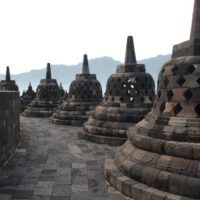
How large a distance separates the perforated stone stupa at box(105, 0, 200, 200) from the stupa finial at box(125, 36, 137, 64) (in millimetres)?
5912

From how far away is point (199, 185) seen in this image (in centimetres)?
562

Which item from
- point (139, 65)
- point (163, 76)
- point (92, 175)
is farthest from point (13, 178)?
point (139, 65)

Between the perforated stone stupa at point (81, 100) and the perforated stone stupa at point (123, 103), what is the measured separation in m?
4.34

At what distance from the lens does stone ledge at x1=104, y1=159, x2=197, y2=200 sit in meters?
5.83

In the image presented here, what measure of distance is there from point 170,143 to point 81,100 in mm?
12072

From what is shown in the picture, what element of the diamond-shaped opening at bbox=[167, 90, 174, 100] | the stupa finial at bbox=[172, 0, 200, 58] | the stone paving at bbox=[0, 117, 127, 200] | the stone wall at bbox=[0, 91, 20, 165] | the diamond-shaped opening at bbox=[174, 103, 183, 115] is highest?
the stupa finial at bbox=[172, 0, 200, 58]

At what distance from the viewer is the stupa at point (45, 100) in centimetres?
2345

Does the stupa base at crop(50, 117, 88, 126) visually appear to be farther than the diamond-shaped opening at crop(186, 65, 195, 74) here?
Yes

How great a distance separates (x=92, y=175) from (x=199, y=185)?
302 cm

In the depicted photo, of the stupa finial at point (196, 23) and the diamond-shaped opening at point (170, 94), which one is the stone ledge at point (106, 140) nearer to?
the diamond-shaped opening at point (170, 94)

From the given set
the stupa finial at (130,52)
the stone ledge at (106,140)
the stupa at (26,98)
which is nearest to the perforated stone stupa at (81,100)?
the stone ledge at (106,140)

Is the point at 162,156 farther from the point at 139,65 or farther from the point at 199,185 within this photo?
the point at 139,65

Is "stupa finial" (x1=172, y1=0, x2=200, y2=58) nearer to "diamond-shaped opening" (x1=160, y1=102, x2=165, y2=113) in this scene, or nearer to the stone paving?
"diamond-shaped opening" (x1=160, y1=102, x2=165, y2=113)

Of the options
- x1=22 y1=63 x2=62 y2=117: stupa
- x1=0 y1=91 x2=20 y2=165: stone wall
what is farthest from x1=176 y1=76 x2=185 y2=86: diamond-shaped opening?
x1=22 y1=63 x2=62 y2=117: stupa
